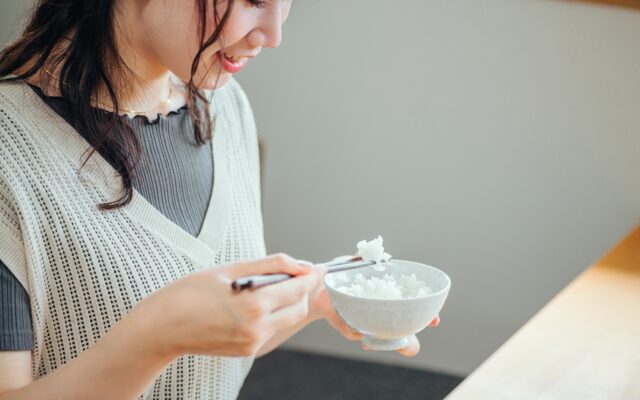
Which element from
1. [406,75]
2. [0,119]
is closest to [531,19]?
[406,75]

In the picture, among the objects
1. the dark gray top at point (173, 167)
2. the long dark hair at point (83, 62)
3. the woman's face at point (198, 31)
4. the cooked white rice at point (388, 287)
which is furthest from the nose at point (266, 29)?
the cooked white rice at point (388, 287)

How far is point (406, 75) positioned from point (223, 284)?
1.83 meters

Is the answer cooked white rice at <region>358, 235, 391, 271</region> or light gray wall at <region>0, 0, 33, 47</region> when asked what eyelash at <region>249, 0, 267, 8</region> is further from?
light gray wall at <region>0, 0, 33, 47</region>

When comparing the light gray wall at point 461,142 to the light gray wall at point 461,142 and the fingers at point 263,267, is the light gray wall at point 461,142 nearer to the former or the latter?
the light gray wall at point 461,142

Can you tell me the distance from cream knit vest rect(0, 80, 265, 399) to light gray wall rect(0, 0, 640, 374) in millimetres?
1478

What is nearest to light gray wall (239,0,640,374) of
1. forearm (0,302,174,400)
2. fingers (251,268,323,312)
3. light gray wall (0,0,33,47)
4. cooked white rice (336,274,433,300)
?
light gray wall (0,0,33,47)

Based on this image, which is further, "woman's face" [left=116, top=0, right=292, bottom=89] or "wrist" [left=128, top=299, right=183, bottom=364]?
"woman's face" [left=116, top=0, right=292, bottom=89]

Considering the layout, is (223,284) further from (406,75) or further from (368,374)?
(368,374)

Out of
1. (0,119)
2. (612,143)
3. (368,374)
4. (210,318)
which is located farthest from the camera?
(368,374)

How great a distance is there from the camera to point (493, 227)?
2674 millimetres

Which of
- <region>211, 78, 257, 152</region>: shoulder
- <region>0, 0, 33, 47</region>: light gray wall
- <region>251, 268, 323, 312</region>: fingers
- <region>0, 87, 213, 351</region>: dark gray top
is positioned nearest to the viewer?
<region>251, 268, 323, 312</region>: fingers

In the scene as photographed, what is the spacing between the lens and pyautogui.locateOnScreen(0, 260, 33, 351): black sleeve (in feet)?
3.56

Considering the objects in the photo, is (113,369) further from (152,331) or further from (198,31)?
(198,31)

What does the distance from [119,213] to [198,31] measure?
0.30 m
